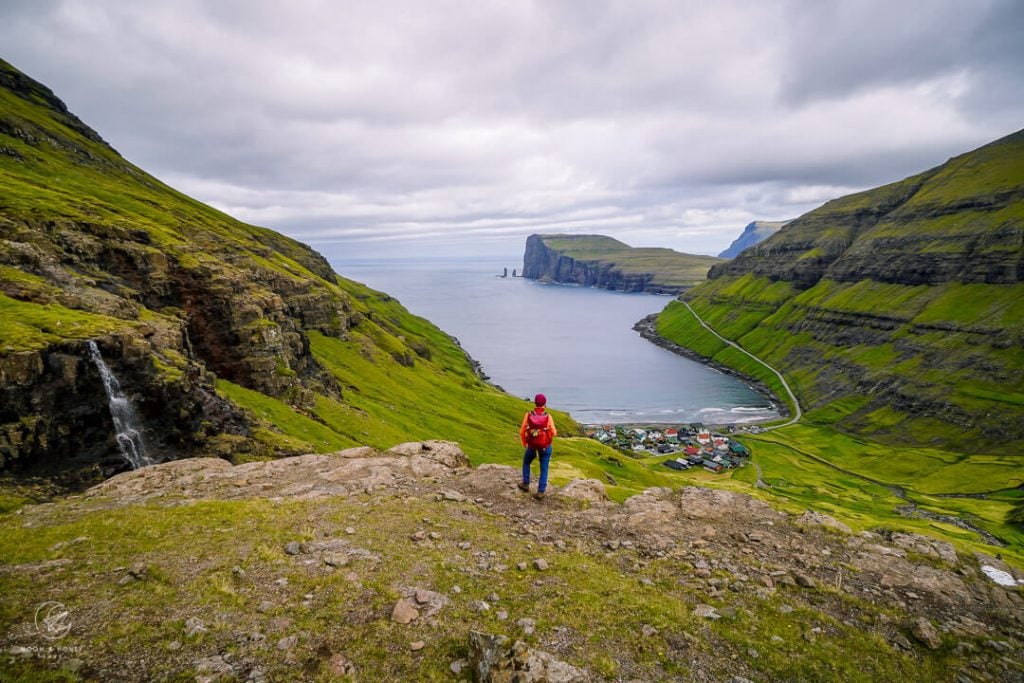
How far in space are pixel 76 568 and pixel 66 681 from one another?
5.90 metres

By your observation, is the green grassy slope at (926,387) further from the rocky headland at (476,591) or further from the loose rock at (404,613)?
the loose rock at (404,613)

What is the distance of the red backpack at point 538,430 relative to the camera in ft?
62.5

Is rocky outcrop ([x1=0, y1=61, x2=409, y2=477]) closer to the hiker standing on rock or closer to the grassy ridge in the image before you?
the grassy ridge

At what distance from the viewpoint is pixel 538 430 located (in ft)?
62.8

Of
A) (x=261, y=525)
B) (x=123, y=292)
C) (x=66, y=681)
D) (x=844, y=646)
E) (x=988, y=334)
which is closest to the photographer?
(x=66, y=681)

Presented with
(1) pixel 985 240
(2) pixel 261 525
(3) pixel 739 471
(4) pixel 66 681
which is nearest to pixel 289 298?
(2) pixel 261 525

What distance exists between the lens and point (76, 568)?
12445 millimetres

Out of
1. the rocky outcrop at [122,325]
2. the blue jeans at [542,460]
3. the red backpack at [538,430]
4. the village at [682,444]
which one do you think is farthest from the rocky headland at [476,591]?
the village at [682,444]

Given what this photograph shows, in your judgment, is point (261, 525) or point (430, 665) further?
point (261, 525)

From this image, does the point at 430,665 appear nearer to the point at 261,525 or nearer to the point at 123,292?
the point at 261,525

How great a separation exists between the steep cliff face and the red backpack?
2141 cm

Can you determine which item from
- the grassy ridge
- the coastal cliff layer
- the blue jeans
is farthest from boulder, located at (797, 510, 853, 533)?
the coastal cliff layer

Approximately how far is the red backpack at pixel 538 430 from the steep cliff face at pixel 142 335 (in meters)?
21.4

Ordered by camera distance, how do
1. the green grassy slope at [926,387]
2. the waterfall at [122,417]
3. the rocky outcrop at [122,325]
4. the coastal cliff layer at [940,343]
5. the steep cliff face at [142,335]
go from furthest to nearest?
the coastal cliff layer at [940,343], the green grassy slope at [926,387], the waterfall at [122,417], the steep cliff face at [142,335], the rocky outcrop at [122,325]
